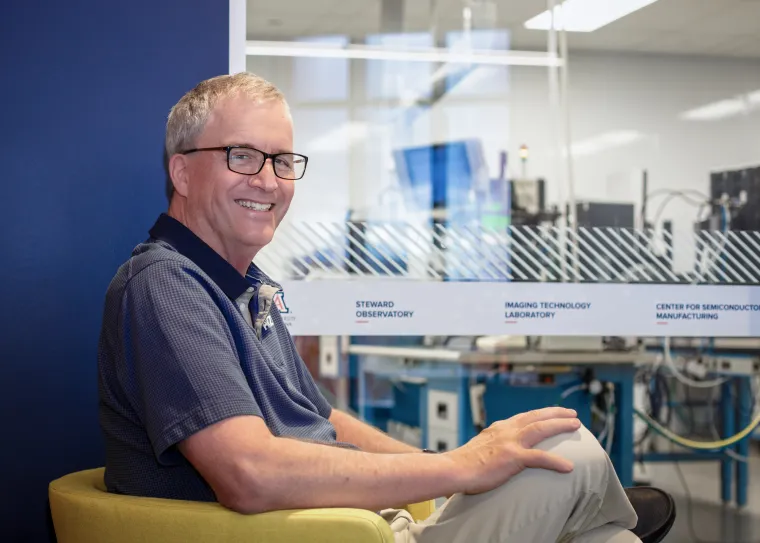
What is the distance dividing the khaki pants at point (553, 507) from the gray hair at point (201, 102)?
879mm

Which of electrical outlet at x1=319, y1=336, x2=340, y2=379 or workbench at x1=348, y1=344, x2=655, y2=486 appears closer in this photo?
electrical outlet at x1=319, y1=336, x2=340, y2=379

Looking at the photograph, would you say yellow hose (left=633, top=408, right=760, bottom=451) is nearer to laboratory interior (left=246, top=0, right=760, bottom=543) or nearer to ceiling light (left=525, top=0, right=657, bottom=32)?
laboratory interior (left=246, top=0, right=760, bottom=543)

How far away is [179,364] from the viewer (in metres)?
1.33

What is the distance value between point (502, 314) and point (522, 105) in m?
0.72

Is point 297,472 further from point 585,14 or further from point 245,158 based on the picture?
point 585,14

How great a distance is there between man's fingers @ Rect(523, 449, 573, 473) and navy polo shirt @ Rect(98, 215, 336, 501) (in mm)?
434

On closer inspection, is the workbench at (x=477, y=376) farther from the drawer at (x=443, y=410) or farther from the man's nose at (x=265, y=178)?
the man's nose at (x=265, y=178)

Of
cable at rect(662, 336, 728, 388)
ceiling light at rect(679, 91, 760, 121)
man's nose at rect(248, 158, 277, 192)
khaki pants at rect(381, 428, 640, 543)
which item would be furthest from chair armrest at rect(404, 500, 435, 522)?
ceiling light at rect(679, 91, 760, 121)

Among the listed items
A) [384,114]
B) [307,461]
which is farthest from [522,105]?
[307,461]

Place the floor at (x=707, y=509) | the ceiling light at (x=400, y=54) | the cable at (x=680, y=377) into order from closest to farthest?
the ceiling light at (x=400, y=54) → the cable at (x=680, y=377) → the floor at (x=707, y=509)

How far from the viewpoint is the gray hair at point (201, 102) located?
1.71 m

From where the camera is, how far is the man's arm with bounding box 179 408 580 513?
51.2 inches

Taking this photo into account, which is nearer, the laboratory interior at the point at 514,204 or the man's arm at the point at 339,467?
the man's arm at the point at 339,467

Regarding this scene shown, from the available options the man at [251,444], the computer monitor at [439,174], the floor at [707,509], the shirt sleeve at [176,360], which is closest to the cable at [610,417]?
the floor at [707,509]
